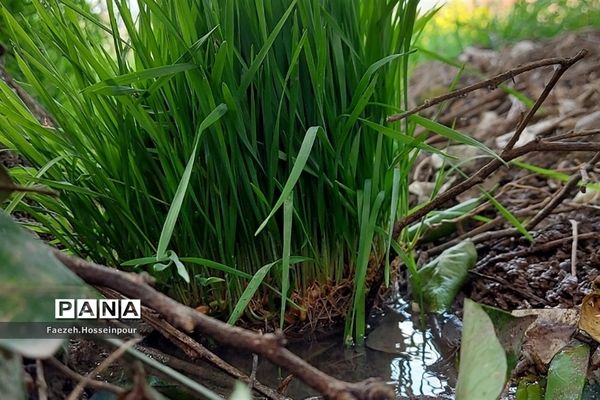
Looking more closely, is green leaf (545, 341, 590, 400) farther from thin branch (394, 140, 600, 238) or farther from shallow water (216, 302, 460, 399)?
thin branch (394, 140, 600, 238)

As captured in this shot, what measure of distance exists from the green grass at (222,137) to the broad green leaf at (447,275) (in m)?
0.17

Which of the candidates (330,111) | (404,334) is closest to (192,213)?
(330,111)

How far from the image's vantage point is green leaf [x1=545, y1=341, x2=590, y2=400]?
77 centimetres

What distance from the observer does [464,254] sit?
119 cm

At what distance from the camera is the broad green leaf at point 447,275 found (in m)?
1.13

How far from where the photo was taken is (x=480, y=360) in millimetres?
575

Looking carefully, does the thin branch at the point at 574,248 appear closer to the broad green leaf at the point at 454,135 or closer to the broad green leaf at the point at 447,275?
the broad green leaf at the point at 447,275

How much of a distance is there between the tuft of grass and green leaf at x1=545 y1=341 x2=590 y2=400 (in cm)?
25

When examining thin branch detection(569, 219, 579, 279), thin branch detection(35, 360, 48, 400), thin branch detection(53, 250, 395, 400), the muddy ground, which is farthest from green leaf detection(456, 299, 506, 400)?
thin branch detection(569, 219, 579, 279)

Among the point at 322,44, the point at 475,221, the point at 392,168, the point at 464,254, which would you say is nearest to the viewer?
the point at 322,44

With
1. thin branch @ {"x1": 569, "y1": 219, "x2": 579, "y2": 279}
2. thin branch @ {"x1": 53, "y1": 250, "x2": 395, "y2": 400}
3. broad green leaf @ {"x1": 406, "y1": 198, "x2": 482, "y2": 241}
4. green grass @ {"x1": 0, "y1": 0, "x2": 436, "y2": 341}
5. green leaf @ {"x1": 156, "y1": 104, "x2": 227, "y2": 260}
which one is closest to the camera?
thin branch @ {"x1": 53, "y1": 250, "x2": 395, "y2": 400}

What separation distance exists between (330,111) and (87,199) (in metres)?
0.35

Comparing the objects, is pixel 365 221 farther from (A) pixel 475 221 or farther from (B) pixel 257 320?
(A) pixel 475 221

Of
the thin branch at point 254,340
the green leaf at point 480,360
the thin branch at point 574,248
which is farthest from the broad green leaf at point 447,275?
the thin branch at point 254,340
